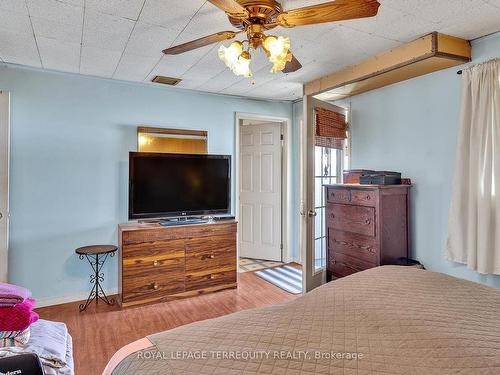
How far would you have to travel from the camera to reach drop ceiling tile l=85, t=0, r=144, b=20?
1.91 m

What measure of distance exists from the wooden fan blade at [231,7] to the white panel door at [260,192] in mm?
3229

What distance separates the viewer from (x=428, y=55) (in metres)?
2.40

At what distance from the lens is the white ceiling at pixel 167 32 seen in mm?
1976

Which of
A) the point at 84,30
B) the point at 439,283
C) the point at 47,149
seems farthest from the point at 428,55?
the point at 47,149

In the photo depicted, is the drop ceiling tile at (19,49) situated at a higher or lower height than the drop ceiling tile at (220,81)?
lower

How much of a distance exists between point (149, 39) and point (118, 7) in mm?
472

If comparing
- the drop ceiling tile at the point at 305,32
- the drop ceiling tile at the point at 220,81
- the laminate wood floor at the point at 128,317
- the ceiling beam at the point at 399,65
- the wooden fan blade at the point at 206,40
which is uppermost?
the drop ceiling tile at the point at 220,81

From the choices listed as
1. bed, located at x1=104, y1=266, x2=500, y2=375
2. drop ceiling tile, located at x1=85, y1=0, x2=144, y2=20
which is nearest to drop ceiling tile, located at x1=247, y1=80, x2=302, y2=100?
drop ceiling tile, located at x1=85, y1=0, x2=144, y2=20

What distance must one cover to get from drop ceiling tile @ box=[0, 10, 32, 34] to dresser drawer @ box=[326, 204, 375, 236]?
2896 millimetres

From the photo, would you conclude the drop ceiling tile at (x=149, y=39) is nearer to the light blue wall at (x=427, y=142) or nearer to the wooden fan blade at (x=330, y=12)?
the wooden fan blade at (x=330, y=12)

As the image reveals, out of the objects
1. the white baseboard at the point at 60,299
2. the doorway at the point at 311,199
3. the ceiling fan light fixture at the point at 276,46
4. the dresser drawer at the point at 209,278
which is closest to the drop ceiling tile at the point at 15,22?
the ceiling fan light fixture at the point at 276,46

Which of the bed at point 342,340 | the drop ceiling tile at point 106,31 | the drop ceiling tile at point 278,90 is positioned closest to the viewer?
the bed at point 342,340

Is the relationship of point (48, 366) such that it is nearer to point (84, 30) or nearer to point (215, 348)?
point (215, 348)

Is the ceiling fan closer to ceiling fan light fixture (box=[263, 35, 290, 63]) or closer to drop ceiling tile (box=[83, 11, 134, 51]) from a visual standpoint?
ceiling fan light fixture (box=[263, 35, 290, 63])
